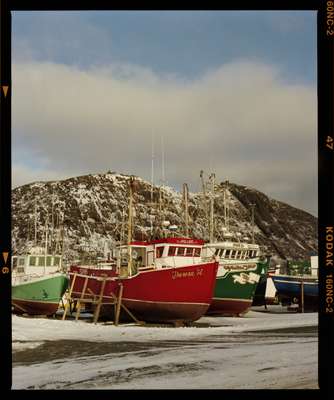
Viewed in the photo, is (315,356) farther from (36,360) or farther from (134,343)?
(134,343)

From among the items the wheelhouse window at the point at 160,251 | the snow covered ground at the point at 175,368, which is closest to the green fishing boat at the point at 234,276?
the wheelhouse window at the point at 160,251

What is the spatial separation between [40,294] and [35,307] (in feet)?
3.00

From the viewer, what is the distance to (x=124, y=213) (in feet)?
67.9

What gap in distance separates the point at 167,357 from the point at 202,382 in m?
2.13

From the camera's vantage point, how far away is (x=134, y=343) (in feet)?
38.4

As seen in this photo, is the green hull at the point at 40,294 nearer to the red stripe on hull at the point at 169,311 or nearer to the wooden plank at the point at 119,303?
the wooden plank at the point at 119,303

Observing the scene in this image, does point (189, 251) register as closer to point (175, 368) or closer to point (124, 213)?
point (124, 213)

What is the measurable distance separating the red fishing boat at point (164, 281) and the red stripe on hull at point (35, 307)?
2.82 m

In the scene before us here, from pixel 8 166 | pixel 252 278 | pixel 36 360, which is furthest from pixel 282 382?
pixel 252 278

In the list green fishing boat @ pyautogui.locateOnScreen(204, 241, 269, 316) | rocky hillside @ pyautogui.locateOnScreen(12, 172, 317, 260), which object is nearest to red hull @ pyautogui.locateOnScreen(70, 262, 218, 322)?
rocky hillside @ pyautogui.locateOnScreen(12, 172, 317, 260)

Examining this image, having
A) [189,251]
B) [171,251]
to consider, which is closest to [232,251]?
[189,251]

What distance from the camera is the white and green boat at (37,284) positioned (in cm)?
2294

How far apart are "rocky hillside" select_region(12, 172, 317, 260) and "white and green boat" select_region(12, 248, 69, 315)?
1.29 meters
